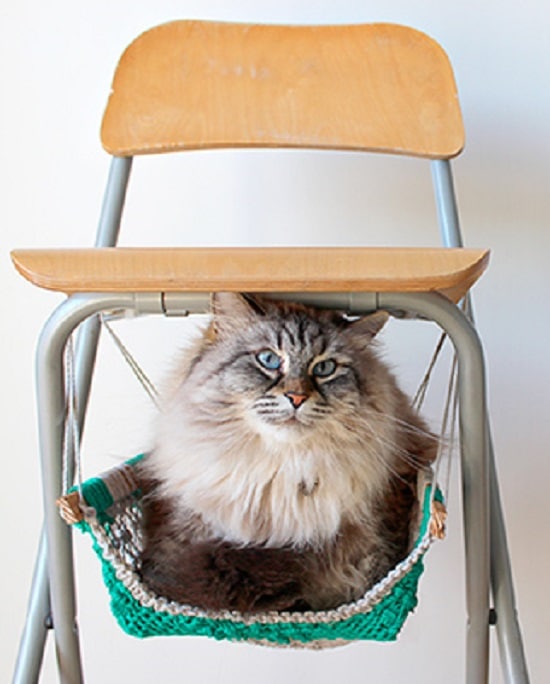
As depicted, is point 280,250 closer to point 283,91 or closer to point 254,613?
point 254,613

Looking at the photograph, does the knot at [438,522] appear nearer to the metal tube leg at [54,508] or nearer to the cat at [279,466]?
the cat at [279,466]

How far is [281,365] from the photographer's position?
0.86 m

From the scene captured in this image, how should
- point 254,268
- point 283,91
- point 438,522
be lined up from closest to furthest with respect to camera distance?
point 254,268 → point 438,522 → point 283,91

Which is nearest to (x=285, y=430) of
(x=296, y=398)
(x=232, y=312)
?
(x=296, y=398)

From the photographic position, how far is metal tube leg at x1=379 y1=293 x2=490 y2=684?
28.6 inches

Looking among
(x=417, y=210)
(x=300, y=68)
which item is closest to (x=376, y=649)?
(x=417, y=210)

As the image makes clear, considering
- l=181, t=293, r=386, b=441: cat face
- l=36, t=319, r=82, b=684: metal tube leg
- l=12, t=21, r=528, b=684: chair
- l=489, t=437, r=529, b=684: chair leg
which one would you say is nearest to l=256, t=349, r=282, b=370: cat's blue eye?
l=181, t=293, r=386, b=441: cat face

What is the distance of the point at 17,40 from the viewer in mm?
1416

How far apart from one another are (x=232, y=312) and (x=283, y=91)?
44 centimetres

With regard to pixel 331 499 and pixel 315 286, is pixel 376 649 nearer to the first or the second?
pixel 331 499

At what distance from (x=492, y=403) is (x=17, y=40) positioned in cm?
104

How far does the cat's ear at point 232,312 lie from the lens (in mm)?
862

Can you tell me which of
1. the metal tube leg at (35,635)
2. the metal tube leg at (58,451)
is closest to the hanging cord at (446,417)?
the metal tube leg at (58,451)

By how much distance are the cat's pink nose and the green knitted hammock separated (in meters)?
0.16
